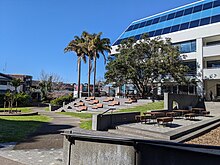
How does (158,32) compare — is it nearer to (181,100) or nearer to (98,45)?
(98,45)

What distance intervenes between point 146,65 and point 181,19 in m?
15.1

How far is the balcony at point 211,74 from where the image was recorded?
30.2 m

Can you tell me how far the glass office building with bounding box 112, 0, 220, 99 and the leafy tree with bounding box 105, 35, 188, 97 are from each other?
158 inches

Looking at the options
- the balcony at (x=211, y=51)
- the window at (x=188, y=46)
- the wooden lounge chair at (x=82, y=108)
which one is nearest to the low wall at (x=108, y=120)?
the wooden lounge chair at (x=82, y=108)

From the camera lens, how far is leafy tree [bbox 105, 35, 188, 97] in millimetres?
28719

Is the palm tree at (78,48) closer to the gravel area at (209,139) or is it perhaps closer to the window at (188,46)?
the window at (188,46)

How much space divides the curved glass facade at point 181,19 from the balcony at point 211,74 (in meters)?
7.45

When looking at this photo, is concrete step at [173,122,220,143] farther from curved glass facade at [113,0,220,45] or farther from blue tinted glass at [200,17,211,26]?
curved glass facade at [113,0,220,45]

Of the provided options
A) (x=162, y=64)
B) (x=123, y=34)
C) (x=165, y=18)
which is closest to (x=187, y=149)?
(x=162, y=64)

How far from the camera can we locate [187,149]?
3748 mm

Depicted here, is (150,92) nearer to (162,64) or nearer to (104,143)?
(162,64)

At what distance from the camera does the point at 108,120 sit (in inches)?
419

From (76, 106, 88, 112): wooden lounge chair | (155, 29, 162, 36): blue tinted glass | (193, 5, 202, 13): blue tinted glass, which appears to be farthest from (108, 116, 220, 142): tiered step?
(193, 5, 202, 13): blue tinted glass

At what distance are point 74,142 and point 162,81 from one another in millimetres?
28570
